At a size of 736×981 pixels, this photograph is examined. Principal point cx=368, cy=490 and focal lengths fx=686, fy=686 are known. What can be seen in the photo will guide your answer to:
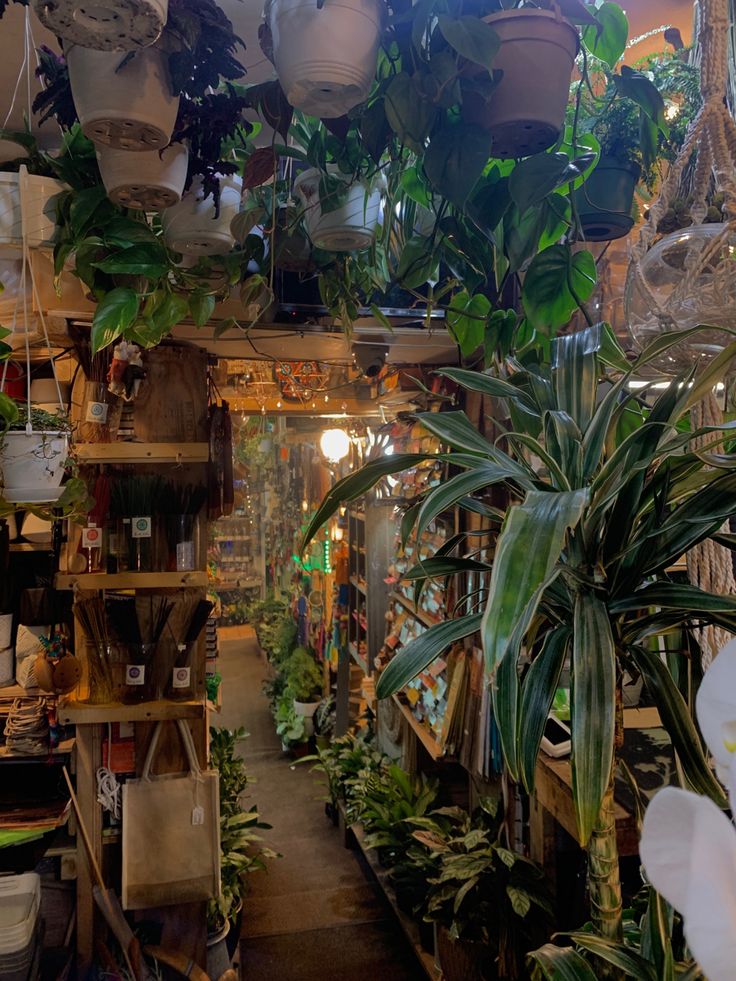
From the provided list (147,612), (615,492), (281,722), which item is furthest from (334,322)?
(281,722)

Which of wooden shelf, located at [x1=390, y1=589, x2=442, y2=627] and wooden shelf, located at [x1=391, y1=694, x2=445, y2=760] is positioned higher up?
wooden shelf, located at [x1=390, y1=589, x2=442, y2=627]

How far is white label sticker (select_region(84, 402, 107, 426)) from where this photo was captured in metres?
2.37

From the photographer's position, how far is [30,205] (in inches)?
53.8

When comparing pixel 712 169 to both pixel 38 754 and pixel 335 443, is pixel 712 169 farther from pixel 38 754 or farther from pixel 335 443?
pixel 335 443

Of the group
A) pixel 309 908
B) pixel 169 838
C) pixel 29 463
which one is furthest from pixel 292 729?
pixel 29 463

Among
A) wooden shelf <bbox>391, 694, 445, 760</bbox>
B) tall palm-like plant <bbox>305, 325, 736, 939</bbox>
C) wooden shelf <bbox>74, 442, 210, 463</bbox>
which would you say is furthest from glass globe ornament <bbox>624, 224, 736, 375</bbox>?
wooden shelf <bbox>391, 694, 445, 760</bbox>

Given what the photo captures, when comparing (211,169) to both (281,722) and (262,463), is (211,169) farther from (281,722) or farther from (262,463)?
(262,463)

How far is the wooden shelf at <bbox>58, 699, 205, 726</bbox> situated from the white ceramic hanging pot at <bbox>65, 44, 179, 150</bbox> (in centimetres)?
200

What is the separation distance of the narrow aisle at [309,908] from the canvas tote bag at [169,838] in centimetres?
83

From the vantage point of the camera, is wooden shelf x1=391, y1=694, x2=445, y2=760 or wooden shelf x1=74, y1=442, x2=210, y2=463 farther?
wooden shelf x1=391, y1=694, x2=445, y2=760

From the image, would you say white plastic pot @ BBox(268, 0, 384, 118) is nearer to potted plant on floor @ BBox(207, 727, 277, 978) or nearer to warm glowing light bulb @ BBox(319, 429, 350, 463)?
potted plant on floor @ BBox(207, 727, 277, 978)

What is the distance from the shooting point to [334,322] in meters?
2.23

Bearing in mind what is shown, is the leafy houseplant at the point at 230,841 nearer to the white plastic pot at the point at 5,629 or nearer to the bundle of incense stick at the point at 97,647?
the bundle of incense stick at the point at 97,647

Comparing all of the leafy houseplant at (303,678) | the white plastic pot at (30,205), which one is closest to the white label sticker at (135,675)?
the white plastic pot at (30,205)
